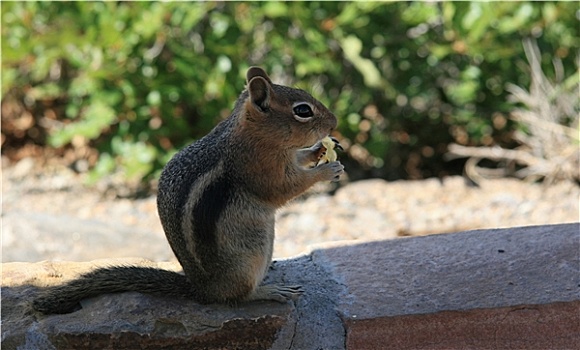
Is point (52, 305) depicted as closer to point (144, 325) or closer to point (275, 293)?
point (144, 325)

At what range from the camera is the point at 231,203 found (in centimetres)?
288

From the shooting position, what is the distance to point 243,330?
2.82 metres

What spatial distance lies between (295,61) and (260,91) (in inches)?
115

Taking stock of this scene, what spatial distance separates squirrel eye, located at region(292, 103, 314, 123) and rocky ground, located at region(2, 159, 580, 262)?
1608 mm

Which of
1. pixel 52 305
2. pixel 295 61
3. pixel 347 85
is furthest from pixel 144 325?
pixel 347 85

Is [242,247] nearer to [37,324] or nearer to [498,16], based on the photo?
[37,324]

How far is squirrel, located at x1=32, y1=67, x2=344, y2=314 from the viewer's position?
286cm

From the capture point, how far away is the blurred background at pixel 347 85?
18.5 ft

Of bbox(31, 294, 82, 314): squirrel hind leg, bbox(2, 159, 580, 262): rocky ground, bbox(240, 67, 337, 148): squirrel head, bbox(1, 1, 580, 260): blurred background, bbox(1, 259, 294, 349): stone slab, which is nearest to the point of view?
bbox(1, 259, 294, 349): stone slab

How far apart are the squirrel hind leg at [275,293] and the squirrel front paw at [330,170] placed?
0.43m

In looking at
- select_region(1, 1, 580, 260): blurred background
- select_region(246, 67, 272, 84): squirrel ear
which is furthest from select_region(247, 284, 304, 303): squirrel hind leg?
select_region(1, 1, 580, 260): blurred background

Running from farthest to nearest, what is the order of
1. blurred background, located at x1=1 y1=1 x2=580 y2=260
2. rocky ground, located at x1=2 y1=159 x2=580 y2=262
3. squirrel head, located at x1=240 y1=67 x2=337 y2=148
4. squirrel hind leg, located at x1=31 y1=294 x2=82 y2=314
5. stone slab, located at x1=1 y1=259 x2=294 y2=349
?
blurred background, located at x1=1 y1=1 x2=580 y2=260, rocky ground, located at x1=2 y1=159 x2=580 y2=262, squirrel head, located at x1=240 y1=67 x2=337 y2=148, squirrel hind leg, located at x1=31 y1=294 x2=82 y2=314, stone slab, located at x1=1 y1=259 x2=294 y2=349

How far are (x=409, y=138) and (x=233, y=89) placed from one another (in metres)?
1.56

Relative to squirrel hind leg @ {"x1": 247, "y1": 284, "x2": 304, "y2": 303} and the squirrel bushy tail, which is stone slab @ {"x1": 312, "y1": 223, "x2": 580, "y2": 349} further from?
the squirrel bushy tail
